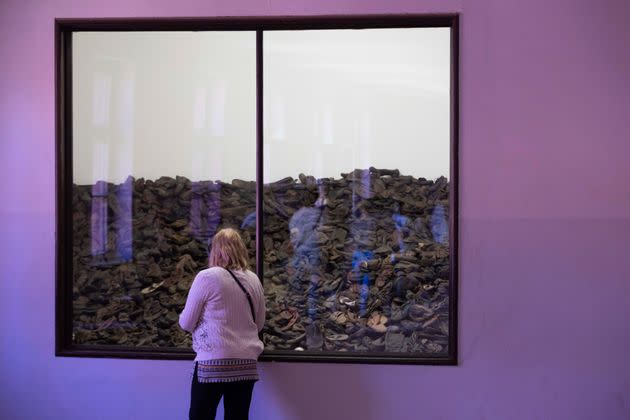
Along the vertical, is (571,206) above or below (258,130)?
below

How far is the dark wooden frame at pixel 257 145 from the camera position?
4426mm

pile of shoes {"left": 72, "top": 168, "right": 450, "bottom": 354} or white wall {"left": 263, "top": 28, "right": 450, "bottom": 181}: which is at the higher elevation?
white wall {"left": 263, "top": 28, "right": 450, "bottom": 181}

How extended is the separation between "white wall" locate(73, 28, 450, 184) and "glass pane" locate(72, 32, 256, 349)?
0.01 metres

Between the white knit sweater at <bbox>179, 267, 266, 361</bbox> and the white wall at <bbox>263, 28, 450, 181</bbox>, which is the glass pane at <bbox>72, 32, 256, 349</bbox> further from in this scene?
the white knit sweater at <bbox>179, 267, 266, 361</bbox>

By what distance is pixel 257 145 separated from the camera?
4.65 meters

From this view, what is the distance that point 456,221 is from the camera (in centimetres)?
442

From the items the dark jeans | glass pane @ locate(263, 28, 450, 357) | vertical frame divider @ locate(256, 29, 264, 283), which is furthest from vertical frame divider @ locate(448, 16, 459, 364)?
the dark jeans

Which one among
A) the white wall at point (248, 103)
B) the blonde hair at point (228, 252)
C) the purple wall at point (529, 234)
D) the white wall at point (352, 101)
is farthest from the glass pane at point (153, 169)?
the blonde hair at point (228, 252)

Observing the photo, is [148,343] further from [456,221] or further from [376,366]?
[456,221]

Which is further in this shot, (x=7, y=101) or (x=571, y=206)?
(x=7, y=101)

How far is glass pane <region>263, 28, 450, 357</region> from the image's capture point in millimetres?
4586

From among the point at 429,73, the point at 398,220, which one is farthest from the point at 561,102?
the point at 398,220

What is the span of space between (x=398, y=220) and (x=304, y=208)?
684 mm

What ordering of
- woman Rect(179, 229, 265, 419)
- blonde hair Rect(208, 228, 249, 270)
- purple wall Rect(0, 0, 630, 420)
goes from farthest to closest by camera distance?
purple wall Rect(0, 0, 630, 420) → blonde hair Rect(208, 228, 249, 270) → woman Rect(179, 229, 265, 419)
